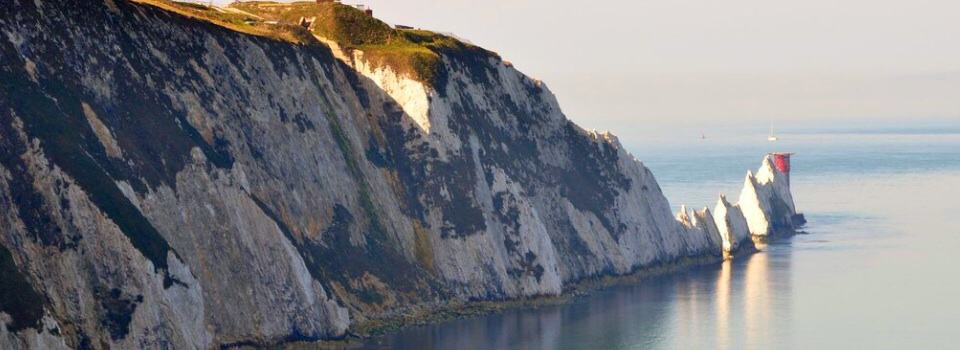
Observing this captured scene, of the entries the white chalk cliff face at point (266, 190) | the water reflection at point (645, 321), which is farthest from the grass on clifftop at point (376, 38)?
the water reflection at point (645, 321)

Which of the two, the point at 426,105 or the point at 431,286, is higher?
the point at 426,105

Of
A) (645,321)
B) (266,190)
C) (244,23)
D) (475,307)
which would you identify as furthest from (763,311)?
(244,23)

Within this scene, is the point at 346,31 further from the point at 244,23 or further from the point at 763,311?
the point at 763,311

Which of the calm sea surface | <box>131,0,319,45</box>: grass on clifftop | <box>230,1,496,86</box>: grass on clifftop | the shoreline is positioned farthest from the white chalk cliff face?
the calm sea surface

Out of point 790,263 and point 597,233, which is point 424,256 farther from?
point 790,263

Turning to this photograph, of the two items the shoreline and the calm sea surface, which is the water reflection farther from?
the shoreline

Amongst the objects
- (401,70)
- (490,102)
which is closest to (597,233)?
(490,102)
